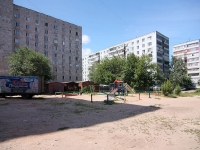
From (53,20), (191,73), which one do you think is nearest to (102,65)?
(53,20)

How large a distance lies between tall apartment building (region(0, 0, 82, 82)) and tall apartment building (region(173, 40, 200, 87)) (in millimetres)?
52292

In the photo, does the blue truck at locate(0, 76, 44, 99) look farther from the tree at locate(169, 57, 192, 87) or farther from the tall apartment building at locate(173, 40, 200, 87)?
the tall apartment building at locate(173, 40, 200, 87)

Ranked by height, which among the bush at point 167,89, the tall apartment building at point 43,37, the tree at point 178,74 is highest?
the tall apartment building at point 43,37

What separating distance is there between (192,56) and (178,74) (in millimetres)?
16908

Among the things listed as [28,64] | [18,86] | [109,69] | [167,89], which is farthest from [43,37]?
[167,89]

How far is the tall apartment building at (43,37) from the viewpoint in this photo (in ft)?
141

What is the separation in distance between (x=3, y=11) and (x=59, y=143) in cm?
4847

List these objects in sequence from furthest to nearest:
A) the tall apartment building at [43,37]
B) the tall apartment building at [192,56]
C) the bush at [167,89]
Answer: the tall apartment building at [192,56] < the tall apartment building at [43,37] < the bush at [167,89]

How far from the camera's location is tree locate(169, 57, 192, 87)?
6612 centimetres

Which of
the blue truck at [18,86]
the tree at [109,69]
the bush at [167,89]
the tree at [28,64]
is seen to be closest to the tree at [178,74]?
the tree at [109,69]

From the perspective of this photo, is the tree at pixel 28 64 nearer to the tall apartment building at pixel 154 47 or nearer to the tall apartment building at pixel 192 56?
the tall apartment building at pixel 154 47

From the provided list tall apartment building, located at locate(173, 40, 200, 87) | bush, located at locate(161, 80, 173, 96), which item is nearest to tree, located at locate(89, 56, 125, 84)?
bush, located at locate(161, 80, 173, 96)

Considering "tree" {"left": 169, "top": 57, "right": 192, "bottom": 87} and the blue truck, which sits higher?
"tree" {"left": 169, "top": 57, "right": 192, "bottom": 87}

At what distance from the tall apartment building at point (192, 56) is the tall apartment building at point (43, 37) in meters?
52.3
